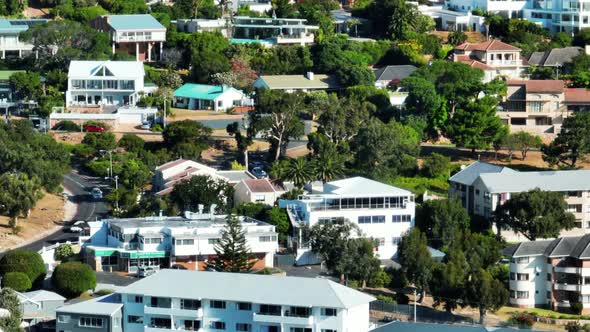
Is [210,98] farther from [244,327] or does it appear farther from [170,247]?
[244,327]

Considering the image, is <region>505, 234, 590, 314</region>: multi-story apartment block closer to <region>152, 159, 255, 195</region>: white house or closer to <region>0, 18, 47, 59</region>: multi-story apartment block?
<region>152, 159, 255, 195</region>: white house

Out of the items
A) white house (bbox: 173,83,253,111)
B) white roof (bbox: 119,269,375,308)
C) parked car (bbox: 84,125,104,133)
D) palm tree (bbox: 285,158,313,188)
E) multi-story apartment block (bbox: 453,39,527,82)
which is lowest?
white roof (bbox: 119,269,375,308)

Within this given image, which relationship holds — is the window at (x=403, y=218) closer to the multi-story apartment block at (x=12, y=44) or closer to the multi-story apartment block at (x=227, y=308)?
the multi-story apartment block at (x=227, y=308)

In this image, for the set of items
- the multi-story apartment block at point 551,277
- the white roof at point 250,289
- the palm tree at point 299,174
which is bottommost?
the multi-story apartment block at point 551,277

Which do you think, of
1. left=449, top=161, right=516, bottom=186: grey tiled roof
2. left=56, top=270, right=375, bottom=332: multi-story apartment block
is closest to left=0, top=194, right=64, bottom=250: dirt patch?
left=56, top=270, right=375, bottom=332: multi-story apartment block

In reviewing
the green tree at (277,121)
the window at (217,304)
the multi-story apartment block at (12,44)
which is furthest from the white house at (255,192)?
the multi-story apartment block at (12,44)

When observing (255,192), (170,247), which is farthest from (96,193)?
(170,247)

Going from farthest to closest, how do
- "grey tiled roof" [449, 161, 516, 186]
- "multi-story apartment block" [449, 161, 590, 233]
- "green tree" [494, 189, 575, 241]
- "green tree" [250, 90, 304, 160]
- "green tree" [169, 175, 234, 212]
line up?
"green tree" [250, 90, 304, 160]
"grey tiled roof" [449, 161, 516, 186]
"multi-story apartment block" [449, 161, 590, 233]
"green tree" [169, 175, 234, 212]
"green tree" [494, 189, 575, 241]
